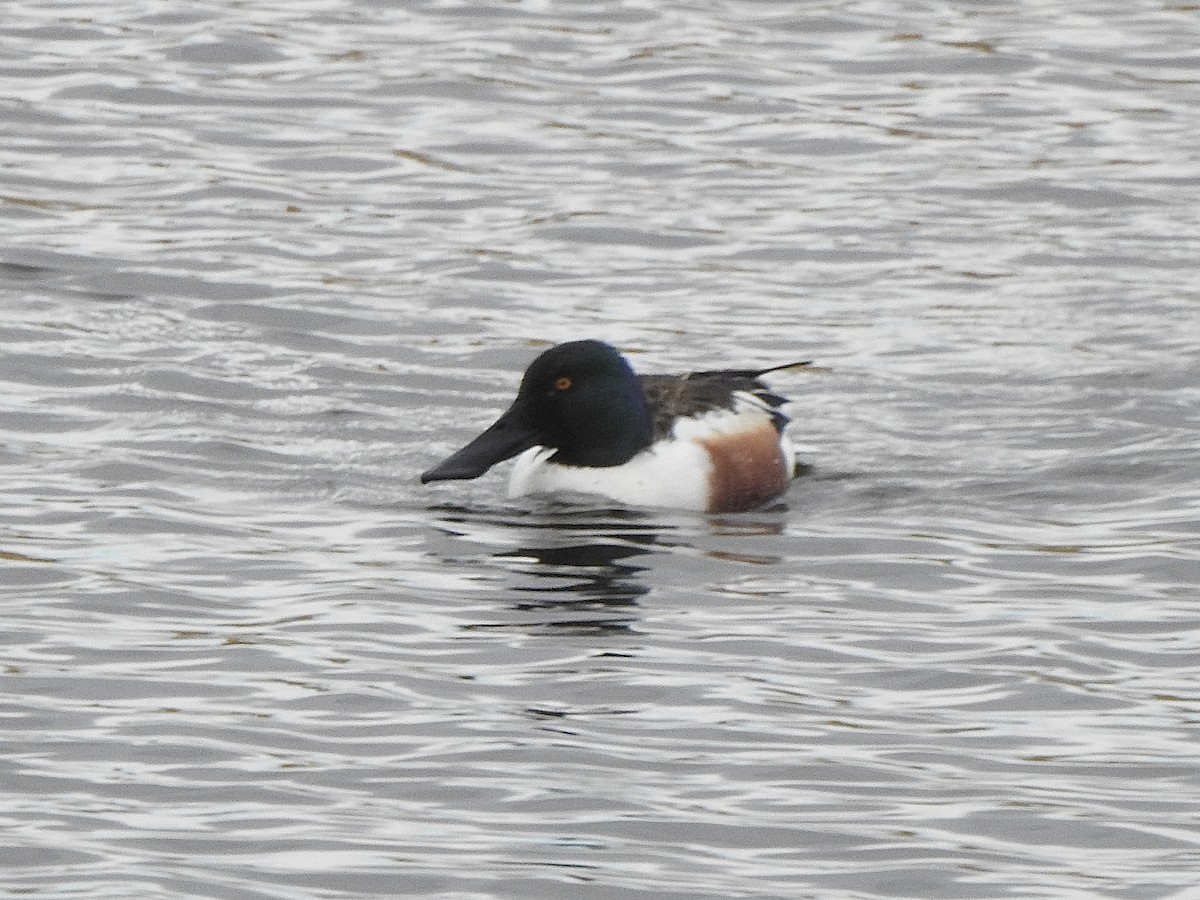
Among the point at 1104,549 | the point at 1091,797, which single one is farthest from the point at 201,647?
the point at 1104,549

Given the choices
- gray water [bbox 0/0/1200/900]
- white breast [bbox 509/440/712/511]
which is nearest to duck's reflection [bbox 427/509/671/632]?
gray water [bbox 0/0/1200/900]

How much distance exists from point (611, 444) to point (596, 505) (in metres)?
0.26

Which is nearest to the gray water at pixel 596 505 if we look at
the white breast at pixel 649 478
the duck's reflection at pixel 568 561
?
the duck's reflection at pixel 568 561

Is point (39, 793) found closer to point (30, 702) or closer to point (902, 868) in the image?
point (30, 702)

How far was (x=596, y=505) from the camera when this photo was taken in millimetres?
10562

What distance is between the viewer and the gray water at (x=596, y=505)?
22.0 ft

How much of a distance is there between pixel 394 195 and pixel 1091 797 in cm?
908

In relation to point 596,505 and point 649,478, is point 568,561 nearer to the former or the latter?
point 596,505

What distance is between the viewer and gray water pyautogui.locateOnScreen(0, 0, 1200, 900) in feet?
22.0

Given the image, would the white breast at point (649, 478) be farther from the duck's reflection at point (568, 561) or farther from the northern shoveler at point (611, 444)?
the duck's reflection at point (568, 561)

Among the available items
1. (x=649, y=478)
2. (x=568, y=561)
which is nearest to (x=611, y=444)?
(x=649, y=478)

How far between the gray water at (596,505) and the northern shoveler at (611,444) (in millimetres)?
193

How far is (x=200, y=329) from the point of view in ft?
42.3

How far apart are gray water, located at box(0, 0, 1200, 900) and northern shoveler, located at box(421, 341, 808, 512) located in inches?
7.6
